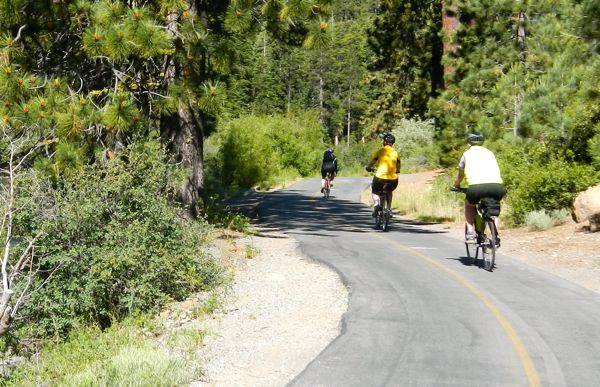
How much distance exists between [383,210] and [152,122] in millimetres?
5980

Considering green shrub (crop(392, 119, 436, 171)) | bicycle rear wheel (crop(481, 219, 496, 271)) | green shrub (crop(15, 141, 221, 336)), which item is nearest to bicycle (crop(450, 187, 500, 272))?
bicycle rear wheel (crop(481, 219, 496, 271))

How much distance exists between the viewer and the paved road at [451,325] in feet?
22.2

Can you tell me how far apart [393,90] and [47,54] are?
48.4 meters

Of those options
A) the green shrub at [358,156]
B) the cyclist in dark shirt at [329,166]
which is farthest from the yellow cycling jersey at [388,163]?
the green shrub at [358,156]

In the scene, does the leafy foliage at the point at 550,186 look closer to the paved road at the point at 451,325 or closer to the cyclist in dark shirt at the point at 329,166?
the paved road at the point at 451,325

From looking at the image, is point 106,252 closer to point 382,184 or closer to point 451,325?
point 451,325

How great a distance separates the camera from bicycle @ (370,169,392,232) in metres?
17.9

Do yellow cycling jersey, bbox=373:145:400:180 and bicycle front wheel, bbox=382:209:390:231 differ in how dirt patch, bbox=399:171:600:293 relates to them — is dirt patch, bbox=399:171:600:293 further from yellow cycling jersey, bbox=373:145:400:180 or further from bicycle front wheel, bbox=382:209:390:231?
yellow cycling jersey, bbox=373:145:400:180

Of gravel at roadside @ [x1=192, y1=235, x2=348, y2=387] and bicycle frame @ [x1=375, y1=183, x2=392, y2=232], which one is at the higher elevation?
bicycle frame @ [x1=375, y1=183, x2=392, y2=232]

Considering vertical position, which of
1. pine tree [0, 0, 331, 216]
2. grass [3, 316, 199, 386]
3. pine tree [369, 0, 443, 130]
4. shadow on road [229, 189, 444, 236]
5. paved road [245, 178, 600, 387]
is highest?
pine tree [369, 0, 443, 130]

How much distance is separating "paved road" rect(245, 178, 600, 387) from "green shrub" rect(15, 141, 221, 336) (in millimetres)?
2742

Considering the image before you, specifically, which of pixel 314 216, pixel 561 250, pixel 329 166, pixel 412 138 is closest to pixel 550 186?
pixel 561 250

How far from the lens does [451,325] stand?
850 centimetres

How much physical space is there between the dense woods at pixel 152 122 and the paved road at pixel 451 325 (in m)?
3.05
